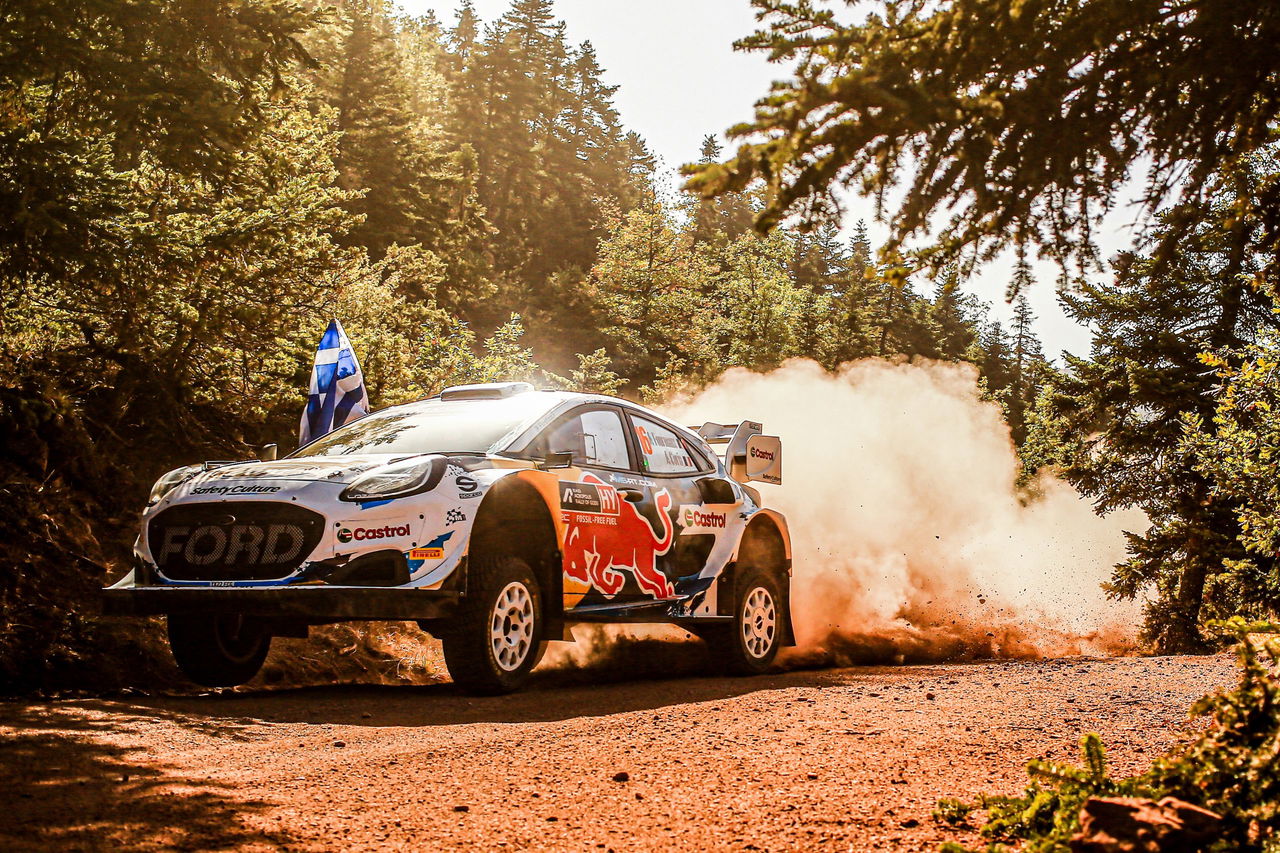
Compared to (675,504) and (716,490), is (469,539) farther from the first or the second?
(716,490)

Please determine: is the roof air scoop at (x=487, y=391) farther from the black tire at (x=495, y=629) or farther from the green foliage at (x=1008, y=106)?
the green foliage at (x=1008, y=106)

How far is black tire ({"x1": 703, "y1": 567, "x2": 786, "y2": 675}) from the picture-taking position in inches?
389

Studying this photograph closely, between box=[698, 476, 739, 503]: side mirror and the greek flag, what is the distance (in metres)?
4.19

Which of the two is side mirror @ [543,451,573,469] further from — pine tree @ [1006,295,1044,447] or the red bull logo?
pine tree @ [1006,295,1044,447]

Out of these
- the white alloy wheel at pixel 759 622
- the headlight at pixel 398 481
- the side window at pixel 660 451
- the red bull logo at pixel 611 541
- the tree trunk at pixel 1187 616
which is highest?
the side window at pixel 660 451

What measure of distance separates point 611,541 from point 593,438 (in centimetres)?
82

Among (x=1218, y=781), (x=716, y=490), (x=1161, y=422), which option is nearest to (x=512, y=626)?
(x=716, y=490)

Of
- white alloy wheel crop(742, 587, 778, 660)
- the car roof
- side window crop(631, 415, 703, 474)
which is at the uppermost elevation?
the car roof

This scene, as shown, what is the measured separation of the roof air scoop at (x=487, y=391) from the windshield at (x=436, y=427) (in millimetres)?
82

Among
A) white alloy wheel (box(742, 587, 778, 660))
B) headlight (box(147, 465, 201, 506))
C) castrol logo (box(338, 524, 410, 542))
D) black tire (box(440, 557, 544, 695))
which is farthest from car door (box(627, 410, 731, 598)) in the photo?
headlight (box(147, 465, 201, 506))

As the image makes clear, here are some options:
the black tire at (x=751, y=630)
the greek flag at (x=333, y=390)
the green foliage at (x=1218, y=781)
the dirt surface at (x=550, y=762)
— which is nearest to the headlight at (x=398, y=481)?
the dirt surface at (x=550, y=762)

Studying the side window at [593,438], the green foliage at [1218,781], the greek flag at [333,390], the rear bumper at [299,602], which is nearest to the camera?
the green foliage at [1218,781]

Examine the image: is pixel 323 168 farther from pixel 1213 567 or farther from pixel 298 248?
pixel 1213 567

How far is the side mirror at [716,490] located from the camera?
9945mm
